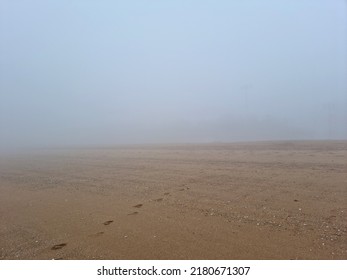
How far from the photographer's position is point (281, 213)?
23.4 feet

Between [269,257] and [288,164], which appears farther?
[288,164]

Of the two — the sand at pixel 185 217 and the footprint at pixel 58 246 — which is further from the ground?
the sand at pixel 185 217

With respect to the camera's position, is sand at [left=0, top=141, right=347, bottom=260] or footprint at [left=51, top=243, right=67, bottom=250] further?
footprint at [left=51, top=243, right=67, bottom=250]

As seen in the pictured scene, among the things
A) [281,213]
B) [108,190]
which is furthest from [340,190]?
[108,190]

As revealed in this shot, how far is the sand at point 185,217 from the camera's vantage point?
5.57 m

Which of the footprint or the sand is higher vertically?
the sand

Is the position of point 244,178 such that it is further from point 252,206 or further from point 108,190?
point 108,190

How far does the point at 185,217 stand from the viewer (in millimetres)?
7367

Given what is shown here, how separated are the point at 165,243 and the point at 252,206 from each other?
306 cm

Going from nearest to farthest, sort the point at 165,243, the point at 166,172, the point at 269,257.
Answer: the point at 269,257 → the point at 165,243 → the point at 166,172

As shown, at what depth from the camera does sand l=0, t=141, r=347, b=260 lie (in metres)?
5.57

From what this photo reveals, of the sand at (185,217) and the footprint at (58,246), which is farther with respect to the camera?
the footprint at (58,246)

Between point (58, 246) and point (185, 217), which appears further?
point (185, 217)

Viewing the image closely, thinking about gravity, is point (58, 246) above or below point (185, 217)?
below
